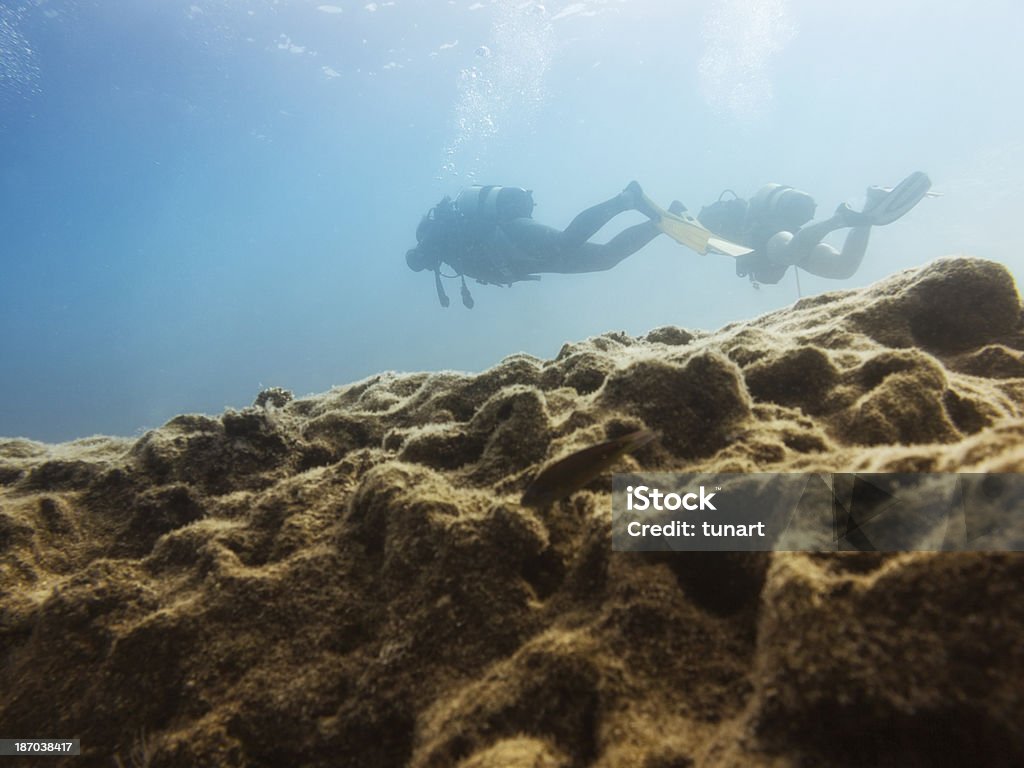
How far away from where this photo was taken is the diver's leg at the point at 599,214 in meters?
16.2

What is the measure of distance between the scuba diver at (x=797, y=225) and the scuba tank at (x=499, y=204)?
→ 25.1 ft

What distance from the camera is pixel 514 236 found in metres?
16.8

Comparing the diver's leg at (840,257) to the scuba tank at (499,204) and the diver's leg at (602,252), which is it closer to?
the diver's leg at (602,252)

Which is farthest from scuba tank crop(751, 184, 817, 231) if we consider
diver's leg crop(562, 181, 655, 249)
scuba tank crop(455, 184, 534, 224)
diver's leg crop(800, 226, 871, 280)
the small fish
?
the small fish

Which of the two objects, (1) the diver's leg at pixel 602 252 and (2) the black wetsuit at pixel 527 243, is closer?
(2) the black wetsuit at pixel 527 243

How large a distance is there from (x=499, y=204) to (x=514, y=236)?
126cm

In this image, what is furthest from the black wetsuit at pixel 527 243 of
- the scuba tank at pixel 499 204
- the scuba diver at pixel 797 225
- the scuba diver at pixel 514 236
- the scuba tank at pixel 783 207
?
the scuba tank at pixel 783 207

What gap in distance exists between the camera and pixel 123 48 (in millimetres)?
40031

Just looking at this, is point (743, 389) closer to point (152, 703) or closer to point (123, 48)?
point (152, 703)

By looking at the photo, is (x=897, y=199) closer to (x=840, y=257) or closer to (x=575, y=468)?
(x=840, y=257)

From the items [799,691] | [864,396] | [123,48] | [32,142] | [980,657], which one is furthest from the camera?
[32,142]

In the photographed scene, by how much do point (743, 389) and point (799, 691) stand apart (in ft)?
4.83

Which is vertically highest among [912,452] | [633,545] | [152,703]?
[912,452]

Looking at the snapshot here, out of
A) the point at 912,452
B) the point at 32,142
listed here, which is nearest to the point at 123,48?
the point at 32,142
